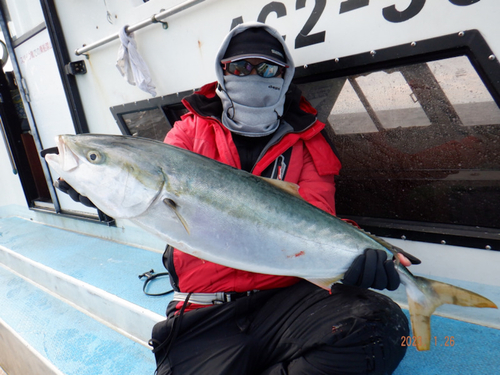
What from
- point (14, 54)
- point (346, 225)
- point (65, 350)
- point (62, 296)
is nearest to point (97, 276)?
point (62, 296)

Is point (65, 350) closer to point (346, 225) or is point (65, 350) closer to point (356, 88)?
point (346, 225)

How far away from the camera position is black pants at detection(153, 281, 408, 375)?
62.1 inches

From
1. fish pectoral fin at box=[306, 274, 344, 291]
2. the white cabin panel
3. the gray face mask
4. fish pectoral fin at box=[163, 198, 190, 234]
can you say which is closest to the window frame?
the gray face mask

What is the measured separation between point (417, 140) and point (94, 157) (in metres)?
2.04

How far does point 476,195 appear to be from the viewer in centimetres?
216

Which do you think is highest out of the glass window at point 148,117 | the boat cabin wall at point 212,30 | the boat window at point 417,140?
the boat cabin wall at point 212,30

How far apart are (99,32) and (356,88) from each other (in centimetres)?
295

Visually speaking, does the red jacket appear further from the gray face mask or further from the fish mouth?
the fish mouth

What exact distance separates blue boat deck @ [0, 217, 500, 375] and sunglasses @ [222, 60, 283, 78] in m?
1.90

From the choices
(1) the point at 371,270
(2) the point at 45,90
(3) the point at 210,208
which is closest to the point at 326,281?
(1) the point at 371,270

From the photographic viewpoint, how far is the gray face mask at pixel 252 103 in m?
2.04

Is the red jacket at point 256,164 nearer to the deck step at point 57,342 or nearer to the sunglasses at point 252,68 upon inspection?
the sunglasses at point 252,68

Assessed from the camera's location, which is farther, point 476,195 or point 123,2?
point 123,2

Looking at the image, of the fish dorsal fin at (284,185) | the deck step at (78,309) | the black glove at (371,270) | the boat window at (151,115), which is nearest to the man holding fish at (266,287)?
the black glove at (371,270)
